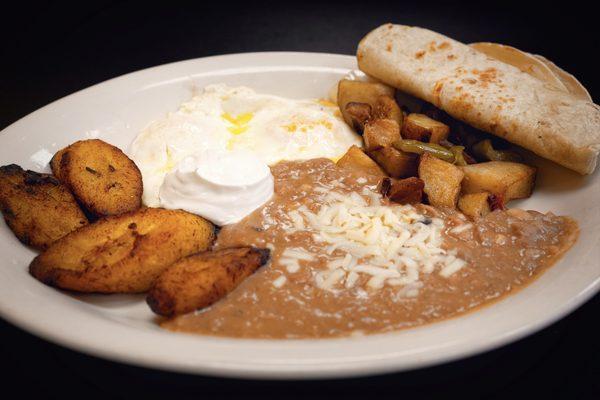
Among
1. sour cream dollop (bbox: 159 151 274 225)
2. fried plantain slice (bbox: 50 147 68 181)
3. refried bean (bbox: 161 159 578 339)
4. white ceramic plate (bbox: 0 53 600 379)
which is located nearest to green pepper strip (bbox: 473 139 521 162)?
white ceramic plate (bbox: 0 53 600 379)

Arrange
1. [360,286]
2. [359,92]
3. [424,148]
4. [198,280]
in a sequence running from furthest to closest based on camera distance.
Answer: [359,92] < [424,148] < [360,286] < [198,280]

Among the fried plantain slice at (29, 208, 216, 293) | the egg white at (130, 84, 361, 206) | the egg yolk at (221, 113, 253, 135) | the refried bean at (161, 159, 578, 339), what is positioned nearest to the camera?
the refried bean at (161, 159, 578, 339)

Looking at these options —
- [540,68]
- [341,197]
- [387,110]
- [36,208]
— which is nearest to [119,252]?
[36,208]

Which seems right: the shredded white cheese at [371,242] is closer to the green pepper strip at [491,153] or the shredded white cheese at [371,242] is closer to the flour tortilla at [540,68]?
the green pepper strip at [491,153]

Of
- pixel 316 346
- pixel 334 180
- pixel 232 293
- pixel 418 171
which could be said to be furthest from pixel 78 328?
pixel 418 171

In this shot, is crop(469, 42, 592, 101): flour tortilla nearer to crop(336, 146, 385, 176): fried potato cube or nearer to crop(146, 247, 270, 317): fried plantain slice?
crop(336, 146, 385, 176): fried potato cube

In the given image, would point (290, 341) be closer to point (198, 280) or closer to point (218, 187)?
point (198, 280)

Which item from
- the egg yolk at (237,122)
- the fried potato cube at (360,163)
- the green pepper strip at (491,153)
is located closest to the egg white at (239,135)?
the egg yolk at (237,122)
